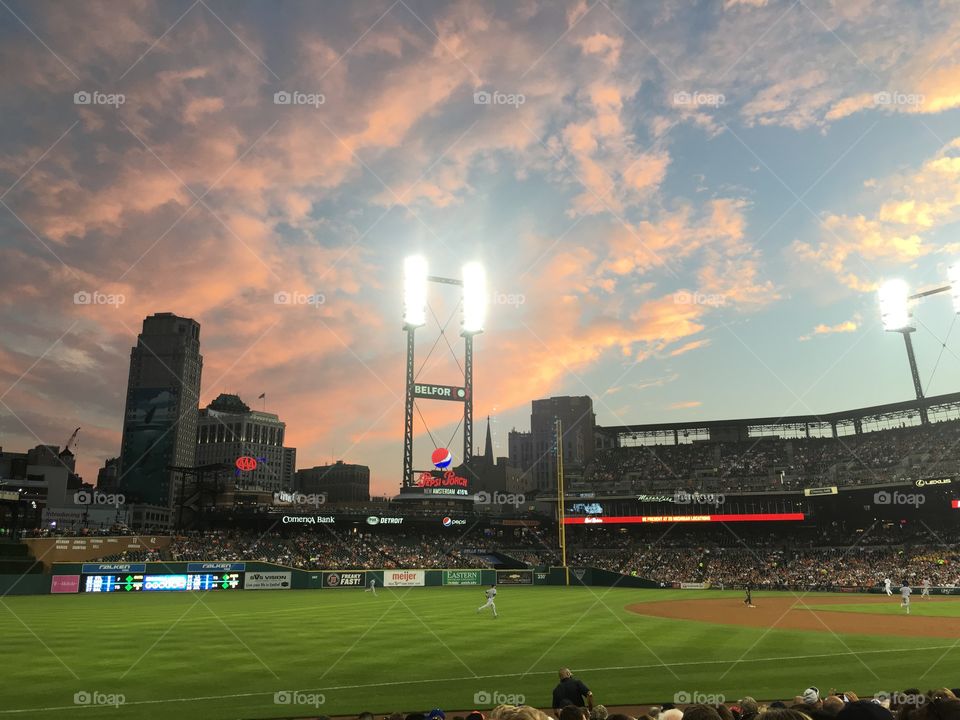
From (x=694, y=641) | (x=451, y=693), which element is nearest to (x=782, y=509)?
(x=694, y=641)

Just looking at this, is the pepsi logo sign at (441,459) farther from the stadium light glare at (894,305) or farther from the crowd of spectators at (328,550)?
the stadium light glare at (894,305)

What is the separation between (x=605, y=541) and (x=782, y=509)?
1931cm

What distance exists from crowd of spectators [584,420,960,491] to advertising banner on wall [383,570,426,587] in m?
31.1

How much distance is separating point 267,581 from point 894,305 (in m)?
57.6

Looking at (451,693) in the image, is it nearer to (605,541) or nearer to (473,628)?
(473,628)

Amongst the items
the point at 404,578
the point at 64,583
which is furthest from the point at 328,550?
the point at 64,583

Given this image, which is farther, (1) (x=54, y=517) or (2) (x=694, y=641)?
(1) (x=54, y=517)

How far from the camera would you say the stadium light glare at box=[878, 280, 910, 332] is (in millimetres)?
58031

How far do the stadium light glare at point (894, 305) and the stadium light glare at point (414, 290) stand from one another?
43.3 m

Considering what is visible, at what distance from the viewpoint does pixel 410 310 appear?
72750 mm

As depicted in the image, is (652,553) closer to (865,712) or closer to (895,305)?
(895,305)

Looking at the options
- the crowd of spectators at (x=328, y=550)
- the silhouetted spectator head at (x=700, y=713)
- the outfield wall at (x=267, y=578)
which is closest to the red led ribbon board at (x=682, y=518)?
the crowd of spectators at (x=328, y=550)

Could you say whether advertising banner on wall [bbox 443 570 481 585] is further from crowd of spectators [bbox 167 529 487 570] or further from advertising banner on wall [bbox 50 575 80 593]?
advertising banner on wall [bbox 50 575 80 593]

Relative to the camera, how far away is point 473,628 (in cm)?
2631
